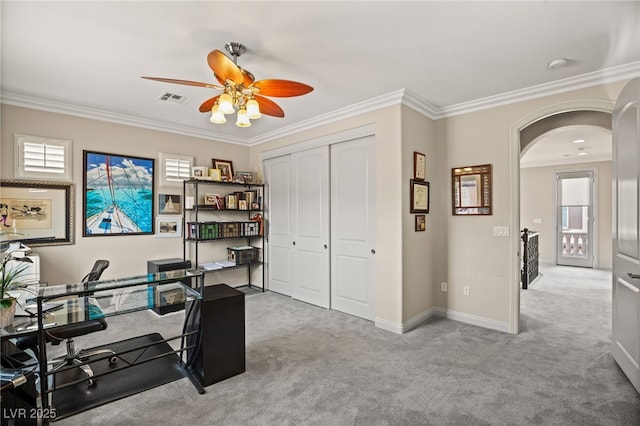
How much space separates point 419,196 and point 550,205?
6.10m

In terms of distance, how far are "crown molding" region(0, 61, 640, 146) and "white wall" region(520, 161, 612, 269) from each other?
565 centimetres

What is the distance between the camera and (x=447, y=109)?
13.0ft

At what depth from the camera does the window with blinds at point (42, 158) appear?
3548 mm

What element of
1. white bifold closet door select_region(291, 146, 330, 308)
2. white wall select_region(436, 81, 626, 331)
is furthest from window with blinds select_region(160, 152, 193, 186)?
white wall select_region(436, 81, 626, 331)

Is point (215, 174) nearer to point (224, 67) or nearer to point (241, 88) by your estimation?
point (241, 88)

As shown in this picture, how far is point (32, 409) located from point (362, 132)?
364 cm

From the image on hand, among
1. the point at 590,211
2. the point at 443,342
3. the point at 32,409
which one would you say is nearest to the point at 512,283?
the point at 443,342

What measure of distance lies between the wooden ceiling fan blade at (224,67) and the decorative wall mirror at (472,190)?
284cm

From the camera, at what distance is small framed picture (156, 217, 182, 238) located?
15.0 ft

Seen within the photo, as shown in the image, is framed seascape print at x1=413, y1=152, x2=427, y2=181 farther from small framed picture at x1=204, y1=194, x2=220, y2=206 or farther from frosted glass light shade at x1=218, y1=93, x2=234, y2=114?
small framed picture at x1=204, y1=194, x2=220, y2=206

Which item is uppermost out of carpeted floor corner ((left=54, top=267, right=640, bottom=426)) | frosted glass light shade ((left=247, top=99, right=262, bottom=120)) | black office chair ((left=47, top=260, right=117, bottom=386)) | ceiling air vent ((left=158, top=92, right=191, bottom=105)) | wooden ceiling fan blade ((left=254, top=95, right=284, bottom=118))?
ceiling air vent ((left=158, top=92, right=191, bottom=105))

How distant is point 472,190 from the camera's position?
3.83 metres

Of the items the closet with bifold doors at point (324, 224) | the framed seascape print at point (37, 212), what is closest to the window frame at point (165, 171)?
the framed seascape print at point (37, 212)

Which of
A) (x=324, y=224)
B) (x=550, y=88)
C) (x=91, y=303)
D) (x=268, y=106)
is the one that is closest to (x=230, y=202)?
(x=324, y=224)
